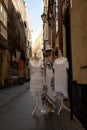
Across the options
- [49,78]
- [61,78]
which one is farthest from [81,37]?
[49,78]

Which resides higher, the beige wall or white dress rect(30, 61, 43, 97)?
the beige wall

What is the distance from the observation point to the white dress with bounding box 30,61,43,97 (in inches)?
438

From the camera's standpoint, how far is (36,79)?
11.2m

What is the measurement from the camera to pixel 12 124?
909 centimetres

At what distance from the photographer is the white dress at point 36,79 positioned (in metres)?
11.1

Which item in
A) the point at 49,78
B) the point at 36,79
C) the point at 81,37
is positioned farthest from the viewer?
the point at 49,78

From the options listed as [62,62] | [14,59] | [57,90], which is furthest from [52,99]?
[14,59]

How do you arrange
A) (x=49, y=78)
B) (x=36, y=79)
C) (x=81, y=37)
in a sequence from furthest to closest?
1. (x=49, y=78)
2. (x=36, y=79)
3. (x=81, y=37)

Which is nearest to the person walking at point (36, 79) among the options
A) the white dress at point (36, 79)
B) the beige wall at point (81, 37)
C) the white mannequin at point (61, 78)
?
the white dress at point (36, 79)

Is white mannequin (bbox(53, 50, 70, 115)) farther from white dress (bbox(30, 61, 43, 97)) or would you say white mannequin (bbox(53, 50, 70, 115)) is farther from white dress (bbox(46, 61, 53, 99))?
white dress (bbox(30, 61, 43, 97))

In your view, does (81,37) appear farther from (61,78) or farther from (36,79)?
(36,79)

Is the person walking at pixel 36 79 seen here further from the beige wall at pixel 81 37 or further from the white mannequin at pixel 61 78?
the beige wall at pixel 81 37

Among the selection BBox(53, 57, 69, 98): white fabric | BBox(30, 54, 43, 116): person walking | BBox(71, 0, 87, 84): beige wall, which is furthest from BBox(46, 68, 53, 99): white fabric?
BBox(71, 0, 87, 84): beige wall

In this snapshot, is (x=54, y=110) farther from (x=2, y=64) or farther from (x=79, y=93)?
(x=2, y=64)
